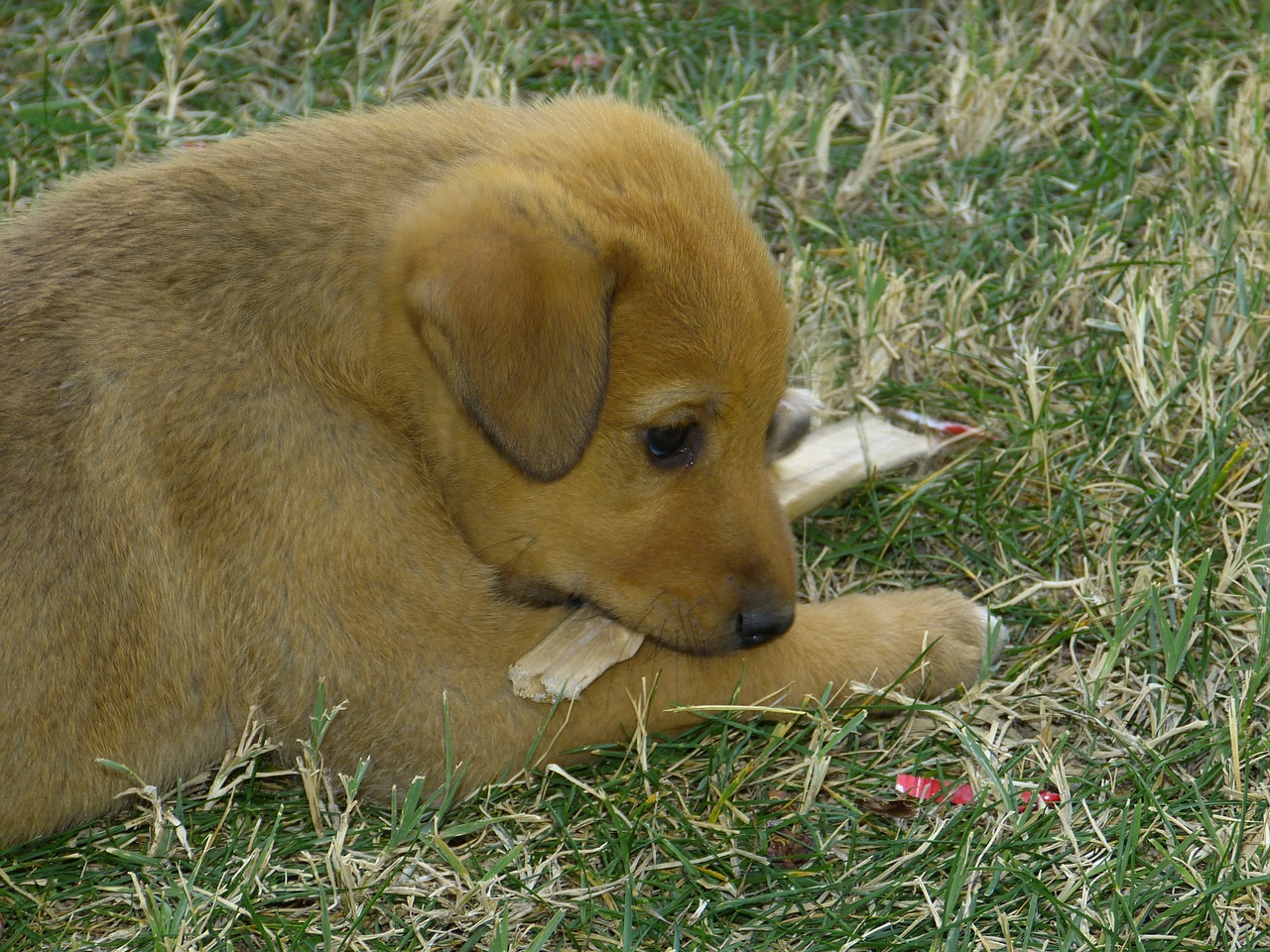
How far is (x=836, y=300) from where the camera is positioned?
578 centimetres

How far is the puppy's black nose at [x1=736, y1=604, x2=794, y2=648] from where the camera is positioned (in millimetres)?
4055

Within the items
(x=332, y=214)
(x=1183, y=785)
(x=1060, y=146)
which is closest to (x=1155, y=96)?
(x=1060, y=146)

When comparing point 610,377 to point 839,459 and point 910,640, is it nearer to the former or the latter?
point 910,640

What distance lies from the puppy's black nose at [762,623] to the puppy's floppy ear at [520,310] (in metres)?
0.69

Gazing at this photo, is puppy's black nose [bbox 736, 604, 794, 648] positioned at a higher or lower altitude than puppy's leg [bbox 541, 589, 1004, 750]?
higher

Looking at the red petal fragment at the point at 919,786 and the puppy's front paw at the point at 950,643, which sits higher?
the puppy's front paw at the point at 950,643

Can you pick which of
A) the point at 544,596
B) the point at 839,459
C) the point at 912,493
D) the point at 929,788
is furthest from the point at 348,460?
the point at 912,493

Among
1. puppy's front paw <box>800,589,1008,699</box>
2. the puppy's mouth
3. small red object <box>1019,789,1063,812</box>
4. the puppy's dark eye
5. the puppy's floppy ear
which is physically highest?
the puppy's floppy ear

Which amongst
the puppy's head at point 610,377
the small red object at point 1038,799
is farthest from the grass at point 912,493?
the puppy's head at point 610,377

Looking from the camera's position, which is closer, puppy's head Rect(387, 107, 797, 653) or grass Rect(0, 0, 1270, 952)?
puppy's head Rect(387, 107, 797, 653)

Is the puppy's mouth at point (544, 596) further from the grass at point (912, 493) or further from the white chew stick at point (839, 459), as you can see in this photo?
the white chew stick at point (839, 459)

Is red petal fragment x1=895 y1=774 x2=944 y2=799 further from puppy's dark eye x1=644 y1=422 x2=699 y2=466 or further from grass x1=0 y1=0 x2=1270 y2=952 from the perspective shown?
puppy's dark eye x1=644 y1=422 x2=699 y2=466

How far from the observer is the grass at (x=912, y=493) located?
3.79m

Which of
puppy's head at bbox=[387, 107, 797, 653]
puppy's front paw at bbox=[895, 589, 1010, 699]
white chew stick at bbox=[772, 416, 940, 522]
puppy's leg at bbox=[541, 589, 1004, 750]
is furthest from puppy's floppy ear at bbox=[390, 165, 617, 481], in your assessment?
white chew stick at bbox=[772, 416, 940, 522]
